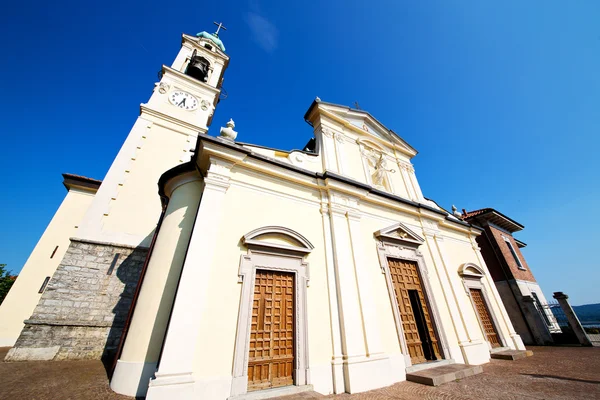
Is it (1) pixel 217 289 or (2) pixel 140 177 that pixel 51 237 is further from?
(1) pixel 217 289

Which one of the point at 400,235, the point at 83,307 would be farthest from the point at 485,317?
the point at 83,307

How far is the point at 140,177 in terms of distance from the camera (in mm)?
9578

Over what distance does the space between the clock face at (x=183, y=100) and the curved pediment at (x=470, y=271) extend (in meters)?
15.6

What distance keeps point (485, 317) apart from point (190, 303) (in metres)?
11.3

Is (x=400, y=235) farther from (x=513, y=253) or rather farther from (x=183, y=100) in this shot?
(x=183, y=100)

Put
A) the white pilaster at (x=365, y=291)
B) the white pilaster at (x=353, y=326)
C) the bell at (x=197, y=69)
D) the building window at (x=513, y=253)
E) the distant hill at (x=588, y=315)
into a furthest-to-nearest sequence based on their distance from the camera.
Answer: the distant hill at (x=588, y=315) → the bell at (x=197, y=69) → the building window at (x=513, y=253) → the white pilaster at (x=365, y=291) → the white pilaster at (x=353, y=326)

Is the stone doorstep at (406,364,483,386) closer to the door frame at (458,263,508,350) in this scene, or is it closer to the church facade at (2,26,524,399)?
the church facade at (2,26,524,399)

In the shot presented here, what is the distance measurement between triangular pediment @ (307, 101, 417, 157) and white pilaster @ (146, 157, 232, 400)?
598 centimetres

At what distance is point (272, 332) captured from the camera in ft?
16.0

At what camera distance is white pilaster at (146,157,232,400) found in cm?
351

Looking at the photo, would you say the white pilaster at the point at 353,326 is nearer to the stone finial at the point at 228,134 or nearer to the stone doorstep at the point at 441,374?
the stone doorstep at the point at 441,374

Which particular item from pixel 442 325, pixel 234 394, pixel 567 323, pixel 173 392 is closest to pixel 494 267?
pixel 567 323

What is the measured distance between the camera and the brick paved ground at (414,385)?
3883mm

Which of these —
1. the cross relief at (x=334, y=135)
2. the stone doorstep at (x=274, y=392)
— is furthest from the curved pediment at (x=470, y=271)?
the stone doorstep at (x=274, y=392)
